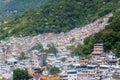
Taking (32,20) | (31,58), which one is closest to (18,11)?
(32,20)

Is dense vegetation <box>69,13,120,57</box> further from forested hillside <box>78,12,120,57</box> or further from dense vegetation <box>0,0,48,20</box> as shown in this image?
dense vegetation <box>0,0,48,20</box>

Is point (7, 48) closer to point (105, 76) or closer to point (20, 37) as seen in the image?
point (20, 37)

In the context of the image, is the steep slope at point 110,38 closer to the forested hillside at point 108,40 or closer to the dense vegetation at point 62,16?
the forested hillside at point 108,40

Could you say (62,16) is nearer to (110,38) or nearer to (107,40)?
(107,40)

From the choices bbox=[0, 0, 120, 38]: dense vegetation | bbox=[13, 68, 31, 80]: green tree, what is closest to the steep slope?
bbox=[13, 68, 31, 80]: green tree

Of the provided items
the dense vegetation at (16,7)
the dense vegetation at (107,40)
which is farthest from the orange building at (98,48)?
the dense vegetation at (16,7)

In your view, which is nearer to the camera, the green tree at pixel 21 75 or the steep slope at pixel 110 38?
the green tree at pixel 21 75
